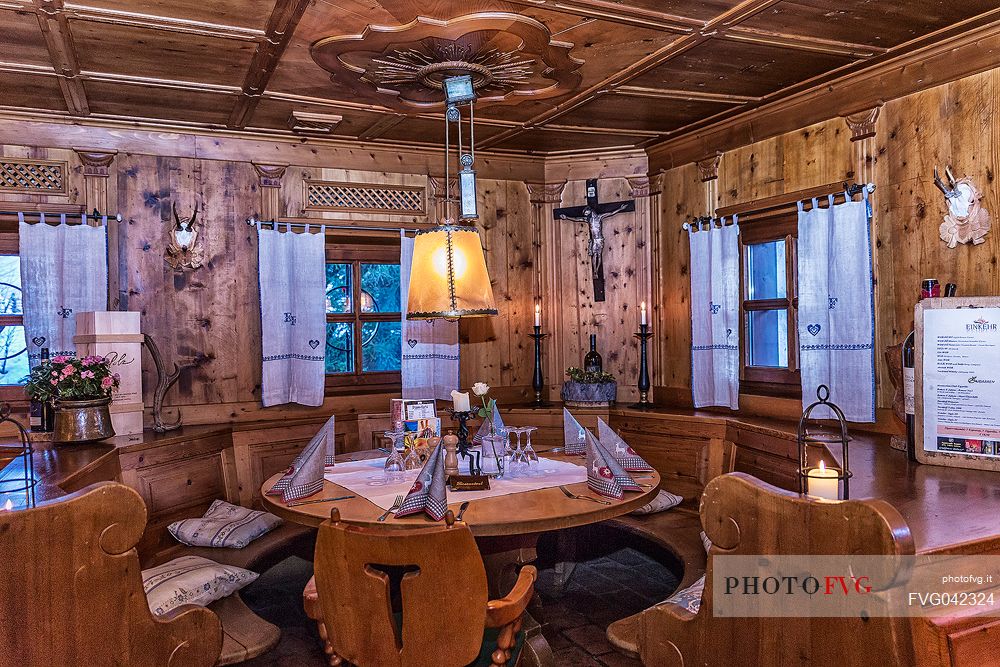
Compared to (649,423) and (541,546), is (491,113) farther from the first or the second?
(541,546)

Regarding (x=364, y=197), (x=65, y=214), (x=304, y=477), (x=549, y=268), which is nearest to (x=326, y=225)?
(x=364, y=197)

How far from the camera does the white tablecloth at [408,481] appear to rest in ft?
8.62

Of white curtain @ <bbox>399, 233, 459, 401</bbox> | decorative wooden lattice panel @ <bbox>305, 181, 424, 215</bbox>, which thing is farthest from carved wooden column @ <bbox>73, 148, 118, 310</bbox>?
white curtain @ <bbox>399, 233, 459, 401</bbox>

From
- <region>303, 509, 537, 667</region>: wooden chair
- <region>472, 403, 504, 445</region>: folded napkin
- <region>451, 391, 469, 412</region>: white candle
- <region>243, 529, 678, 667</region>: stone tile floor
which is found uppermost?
<region>451, 391, 469, 412</region>: white candle

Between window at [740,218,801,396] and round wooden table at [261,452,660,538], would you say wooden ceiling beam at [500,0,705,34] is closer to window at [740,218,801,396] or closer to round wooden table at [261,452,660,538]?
window at [740,218,801,396]

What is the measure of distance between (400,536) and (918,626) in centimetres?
108

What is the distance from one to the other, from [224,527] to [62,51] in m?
2.24

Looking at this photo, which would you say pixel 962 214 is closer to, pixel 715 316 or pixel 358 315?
pixel 715 316

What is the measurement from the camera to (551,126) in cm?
446

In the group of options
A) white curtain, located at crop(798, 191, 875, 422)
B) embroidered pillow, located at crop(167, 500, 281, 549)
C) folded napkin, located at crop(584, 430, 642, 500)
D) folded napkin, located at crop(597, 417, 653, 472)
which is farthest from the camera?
white curtain, located at crop(798, 191, 875, 422)

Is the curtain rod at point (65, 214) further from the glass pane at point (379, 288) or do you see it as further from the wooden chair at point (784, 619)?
the wooden chair at point (784, 619)

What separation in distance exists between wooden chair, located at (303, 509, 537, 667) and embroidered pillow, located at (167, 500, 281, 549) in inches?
68.5

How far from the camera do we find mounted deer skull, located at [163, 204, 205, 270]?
14.1 feet

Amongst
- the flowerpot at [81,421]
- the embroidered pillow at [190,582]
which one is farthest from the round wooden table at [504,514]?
the flowerpot at [81,421]
